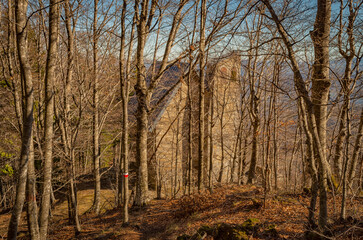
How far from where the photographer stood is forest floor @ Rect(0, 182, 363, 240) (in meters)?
5.31

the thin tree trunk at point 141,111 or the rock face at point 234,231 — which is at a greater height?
the thin tree trunk at point 141,111

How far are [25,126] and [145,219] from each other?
445cm

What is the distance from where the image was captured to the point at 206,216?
261 inches

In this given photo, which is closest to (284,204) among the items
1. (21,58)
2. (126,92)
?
(126,92)

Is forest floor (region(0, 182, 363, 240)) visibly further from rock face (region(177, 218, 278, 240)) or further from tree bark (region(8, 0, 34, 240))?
tree bark (region(8, 0, 34, 240))

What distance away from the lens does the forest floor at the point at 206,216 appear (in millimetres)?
5312

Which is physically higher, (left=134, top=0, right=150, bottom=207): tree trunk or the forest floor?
(left=134, top=0, right=150, bottom=207): tree trunk

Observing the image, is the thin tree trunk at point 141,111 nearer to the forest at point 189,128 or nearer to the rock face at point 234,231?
the forest at point 189,128

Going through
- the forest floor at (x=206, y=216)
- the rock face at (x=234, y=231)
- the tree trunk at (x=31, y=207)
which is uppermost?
the tree trunk at (x=31, y=207)

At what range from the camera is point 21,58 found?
4359 millimetres

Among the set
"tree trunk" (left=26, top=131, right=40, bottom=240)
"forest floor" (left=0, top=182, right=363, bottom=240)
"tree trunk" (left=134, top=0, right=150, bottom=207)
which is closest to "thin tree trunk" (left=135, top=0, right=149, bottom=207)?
"tree trunk" (left=134, top=0, right=150, bottom=207)

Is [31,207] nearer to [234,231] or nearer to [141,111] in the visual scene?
[234,231]

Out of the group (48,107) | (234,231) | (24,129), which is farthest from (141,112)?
(234,231)

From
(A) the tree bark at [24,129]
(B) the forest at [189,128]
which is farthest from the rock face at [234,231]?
(A) the tree bark at [24,129]
